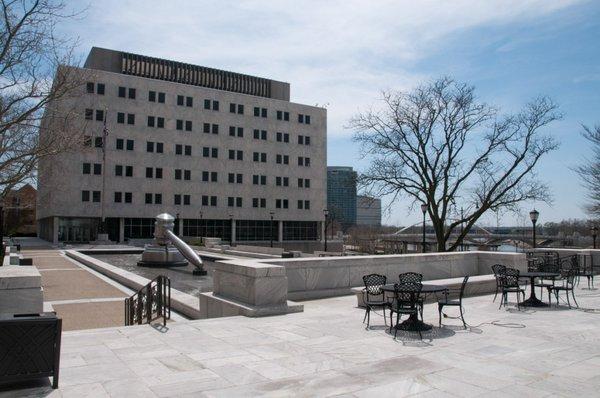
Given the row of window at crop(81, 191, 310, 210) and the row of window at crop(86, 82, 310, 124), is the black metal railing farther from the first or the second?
the row of window at crop(81, 191, 310, 210)

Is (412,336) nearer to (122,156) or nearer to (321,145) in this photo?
(122,156)

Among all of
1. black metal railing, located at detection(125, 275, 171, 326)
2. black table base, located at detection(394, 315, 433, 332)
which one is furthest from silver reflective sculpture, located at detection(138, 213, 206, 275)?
black table base, located at detection(394, 315, 433, 332)

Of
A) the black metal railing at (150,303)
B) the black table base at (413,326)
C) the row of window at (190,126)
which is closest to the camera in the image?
the black table base at (413,326)

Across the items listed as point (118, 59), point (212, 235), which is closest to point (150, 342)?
point (212, 235)

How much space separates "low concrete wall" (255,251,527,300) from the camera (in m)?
13.4

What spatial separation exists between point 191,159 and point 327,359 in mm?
67452

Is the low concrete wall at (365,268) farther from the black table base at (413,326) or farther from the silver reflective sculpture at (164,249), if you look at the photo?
the silver reflective sculpture at (164,249)

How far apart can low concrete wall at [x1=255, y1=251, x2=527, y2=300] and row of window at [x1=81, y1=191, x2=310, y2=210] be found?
187ft

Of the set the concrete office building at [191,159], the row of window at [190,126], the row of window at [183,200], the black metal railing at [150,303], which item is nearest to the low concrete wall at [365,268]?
the black metal railing at [150,303]

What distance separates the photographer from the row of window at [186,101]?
64.8 m

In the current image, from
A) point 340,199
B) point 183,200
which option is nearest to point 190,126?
point 183,200

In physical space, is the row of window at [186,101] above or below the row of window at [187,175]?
above

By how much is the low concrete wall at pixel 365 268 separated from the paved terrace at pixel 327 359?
9.36ft

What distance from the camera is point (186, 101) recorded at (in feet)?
236
